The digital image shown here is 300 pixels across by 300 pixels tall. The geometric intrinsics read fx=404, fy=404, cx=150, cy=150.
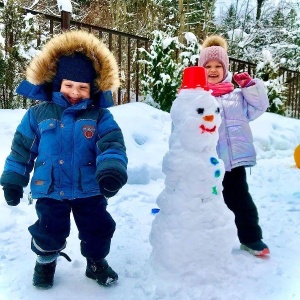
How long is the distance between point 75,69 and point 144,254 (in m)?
1.16

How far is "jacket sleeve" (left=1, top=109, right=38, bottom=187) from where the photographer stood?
1.99 metres

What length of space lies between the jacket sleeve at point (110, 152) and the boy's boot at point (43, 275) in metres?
0.60

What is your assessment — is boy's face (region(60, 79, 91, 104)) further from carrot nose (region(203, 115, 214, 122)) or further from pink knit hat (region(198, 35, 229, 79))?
pink knit hat (region(198, 35, 229, 79))

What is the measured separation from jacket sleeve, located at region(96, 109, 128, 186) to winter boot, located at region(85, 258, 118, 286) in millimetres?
517

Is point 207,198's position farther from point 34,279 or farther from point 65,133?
point 34,279

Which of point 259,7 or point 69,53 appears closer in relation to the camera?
point 69,53

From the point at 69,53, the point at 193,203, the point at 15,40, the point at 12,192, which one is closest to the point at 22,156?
the point at 12,192

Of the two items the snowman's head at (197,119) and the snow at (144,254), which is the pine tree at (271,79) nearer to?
the snow at (144,254)

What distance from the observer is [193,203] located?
2113 mm

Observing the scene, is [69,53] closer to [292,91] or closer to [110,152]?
[110,152]

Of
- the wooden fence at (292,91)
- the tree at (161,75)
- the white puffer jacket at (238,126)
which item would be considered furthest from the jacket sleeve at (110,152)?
the wooden fence at (292,91)

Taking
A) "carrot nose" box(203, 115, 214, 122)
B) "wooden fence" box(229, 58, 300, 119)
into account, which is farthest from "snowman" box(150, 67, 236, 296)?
"wooden fence" box(229, 58, 300, 119)

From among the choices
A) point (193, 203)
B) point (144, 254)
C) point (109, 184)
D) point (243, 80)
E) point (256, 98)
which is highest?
point (243, 80)

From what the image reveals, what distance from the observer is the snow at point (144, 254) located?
2.00 metres
